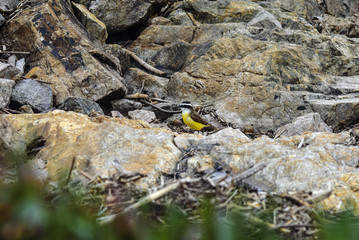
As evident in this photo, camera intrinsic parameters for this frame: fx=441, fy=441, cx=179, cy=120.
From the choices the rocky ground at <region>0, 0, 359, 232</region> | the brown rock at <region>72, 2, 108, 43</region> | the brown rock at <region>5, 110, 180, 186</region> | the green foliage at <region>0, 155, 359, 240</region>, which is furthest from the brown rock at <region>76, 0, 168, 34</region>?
the green foliage at <region>0, 155, 359, 240</region>

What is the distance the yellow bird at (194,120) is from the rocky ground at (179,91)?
276mm

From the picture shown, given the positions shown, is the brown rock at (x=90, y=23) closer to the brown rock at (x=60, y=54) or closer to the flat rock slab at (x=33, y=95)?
the brown rock at (x=60, y=54)

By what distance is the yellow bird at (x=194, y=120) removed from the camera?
843 cm

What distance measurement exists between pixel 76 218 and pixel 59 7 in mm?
9463

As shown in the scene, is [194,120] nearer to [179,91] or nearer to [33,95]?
[179,91]

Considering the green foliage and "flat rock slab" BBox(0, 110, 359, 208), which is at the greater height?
the green foliage

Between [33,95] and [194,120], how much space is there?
9.76 ft

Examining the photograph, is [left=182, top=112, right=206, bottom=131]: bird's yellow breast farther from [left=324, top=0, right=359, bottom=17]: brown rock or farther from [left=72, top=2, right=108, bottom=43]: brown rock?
[left=324, top=0, right=359, bottom=17]: brown rock

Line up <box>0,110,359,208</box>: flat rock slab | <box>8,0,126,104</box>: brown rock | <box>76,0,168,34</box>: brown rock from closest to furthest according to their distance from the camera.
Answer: <box>0,110,359,208</box>: flat rock slab → <box>8,0,126,104</box>: brown rock → <box>76,0,168,34</box>: brown rock

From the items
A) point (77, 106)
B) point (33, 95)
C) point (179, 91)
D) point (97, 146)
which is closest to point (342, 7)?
point (179, 91)

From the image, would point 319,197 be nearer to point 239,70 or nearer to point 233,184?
point 233,184

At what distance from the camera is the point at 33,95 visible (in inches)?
308

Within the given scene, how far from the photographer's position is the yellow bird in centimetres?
843

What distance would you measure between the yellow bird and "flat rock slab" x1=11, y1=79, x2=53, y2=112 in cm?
253
